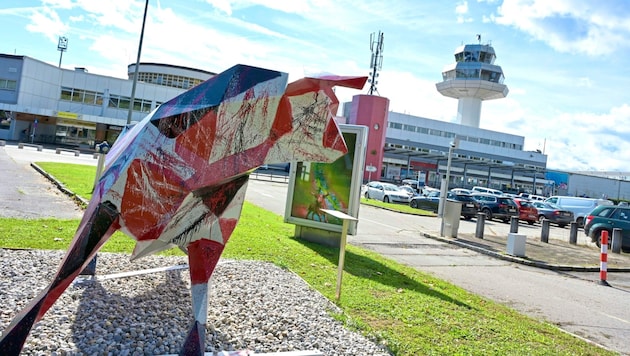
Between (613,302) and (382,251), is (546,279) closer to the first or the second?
(613,302)

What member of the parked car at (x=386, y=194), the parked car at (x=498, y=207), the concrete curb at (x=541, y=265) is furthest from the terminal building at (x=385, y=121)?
the concrete curb at (x=541, y=265)

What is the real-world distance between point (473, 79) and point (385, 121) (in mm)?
28988

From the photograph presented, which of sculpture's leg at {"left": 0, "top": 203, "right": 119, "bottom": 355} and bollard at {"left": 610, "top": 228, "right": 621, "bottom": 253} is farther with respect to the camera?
bollard at {"left": 610, "top": 228, "right": 621, "bottom": 253}

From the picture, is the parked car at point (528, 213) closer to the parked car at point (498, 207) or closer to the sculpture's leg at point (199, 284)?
the parked car at point (498, 207)

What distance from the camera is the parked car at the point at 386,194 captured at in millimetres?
28109

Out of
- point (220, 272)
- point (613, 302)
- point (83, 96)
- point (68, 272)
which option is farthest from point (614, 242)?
point (83, 96)

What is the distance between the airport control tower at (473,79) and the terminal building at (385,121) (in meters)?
0.15

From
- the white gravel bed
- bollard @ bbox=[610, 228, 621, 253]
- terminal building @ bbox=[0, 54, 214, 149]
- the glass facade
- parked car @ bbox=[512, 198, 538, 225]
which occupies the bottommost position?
the white gravel bed

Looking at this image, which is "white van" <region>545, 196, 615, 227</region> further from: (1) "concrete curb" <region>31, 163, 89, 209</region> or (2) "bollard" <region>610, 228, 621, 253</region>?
(1) "concrete curb" <region>31, 163, 89, 209</region>

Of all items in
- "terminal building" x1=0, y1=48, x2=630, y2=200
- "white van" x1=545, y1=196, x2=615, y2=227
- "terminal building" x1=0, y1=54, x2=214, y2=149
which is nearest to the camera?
"white van" x1=545, y1=196, x2=615, y2=227

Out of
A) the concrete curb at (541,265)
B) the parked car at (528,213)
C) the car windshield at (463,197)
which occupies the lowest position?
the concrete curb at (541,265)

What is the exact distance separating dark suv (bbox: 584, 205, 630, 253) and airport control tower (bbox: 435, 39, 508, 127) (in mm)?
54392

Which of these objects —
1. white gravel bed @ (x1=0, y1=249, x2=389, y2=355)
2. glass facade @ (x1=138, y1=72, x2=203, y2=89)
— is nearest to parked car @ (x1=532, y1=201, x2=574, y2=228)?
white gravel bed @ (x1=0, y1=249, x2=389, y2=355)

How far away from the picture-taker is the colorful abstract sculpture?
11.9ft
